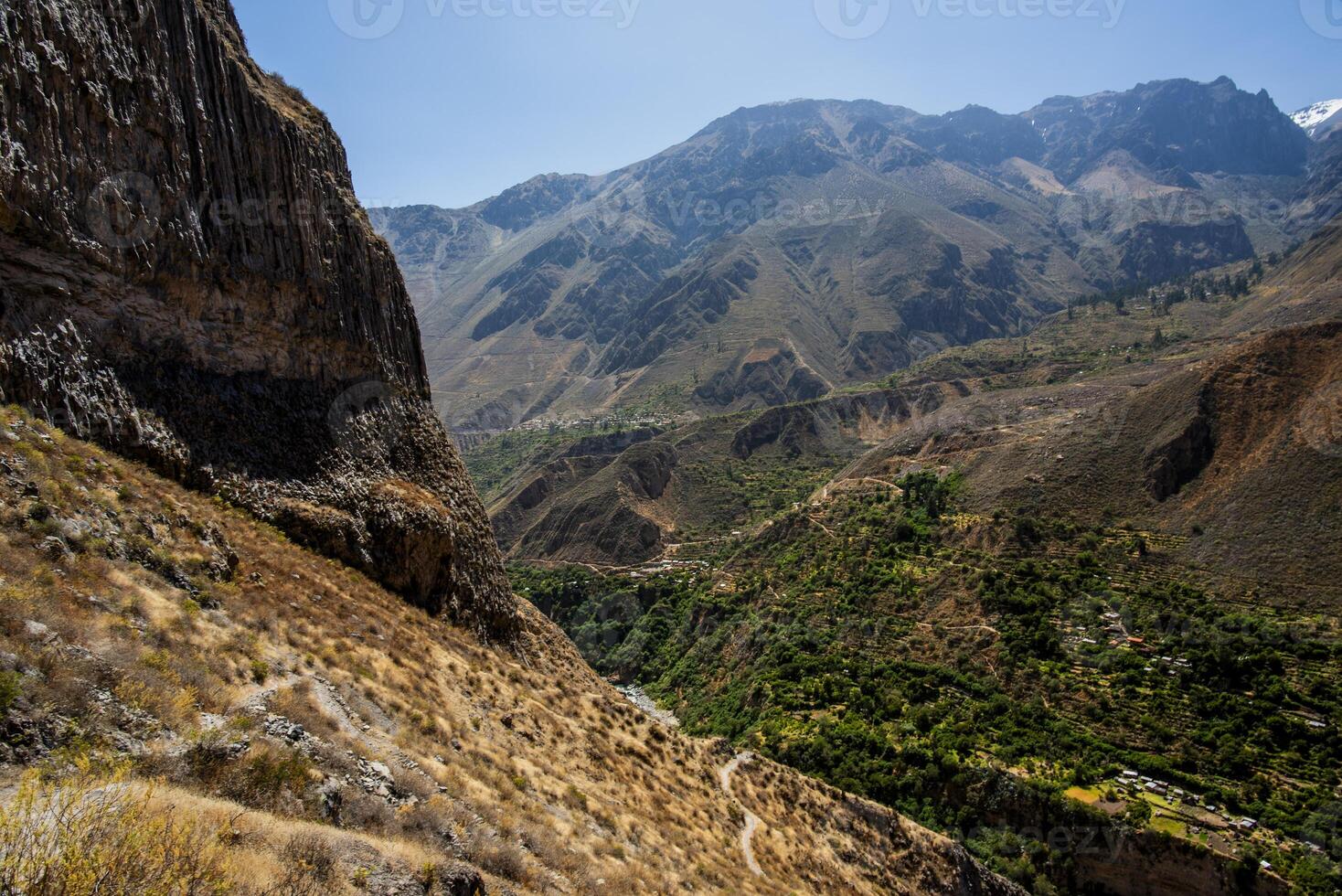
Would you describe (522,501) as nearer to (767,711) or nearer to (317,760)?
(767,711)

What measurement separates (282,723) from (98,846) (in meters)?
4.97

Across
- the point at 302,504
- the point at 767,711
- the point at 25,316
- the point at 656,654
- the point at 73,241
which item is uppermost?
the point at 73,241

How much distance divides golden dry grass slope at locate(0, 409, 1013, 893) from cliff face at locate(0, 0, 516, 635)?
150 cm

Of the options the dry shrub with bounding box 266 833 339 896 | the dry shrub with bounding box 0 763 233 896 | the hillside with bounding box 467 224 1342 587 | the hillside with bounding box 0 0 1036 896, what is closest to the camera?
the dry shrub with bounding box 0 763 233 896

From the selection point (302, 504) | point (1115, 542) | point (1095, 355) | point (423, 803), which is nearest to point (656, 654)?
point (1115, 542)

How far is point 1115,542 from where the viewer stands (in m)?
50.4

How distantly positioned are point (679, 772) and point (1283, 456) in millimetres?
53381
